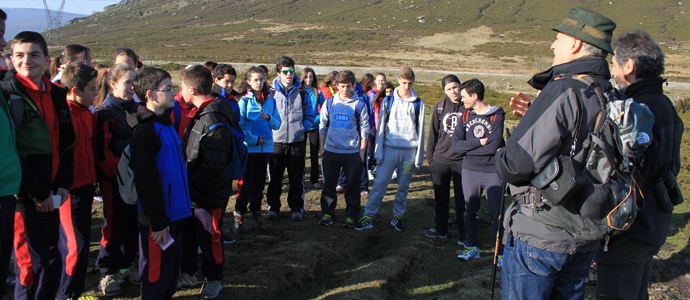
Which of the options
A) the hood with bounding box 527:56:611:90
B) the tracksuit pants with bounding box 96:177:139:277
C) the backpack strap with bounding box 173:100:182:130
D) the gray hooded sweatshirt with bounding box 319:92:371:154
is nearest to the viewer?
the hood with bounding box 527:56:611:90

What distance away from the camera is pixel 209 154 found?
3.39m

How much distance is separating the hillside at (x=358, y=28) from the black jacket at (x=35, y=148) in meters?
57.0

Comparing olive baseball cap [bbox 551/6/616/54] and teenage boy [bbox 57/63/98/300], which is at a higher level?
olive baseball cap [bbox 551/6/616/54]

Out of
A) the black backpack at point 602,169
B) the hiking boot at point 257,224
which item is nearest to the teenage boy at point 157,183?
the hiking boot at point 257,224

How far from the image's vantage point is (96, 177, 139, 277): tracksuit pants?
3713 millimetres

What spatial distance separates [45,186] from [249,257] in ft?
7.06

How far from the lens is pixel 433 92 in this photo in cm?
2644

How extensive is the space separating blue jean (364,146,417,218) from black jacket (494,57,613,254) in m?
3.18

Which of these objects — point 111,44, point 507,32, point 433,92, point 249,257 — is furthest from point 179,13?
point 249,257

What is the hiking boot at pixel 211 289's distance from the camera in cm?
361

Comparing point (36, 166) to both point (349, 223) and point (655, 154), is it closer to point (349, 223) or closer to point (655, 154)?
point (349, 223)

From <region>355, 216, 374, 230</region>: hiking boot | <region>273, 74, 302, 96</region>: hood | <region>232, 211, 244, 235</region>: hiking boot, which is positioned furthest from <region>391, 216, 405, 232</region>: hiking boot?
<region>273, 74, 302, 96</region>: hood

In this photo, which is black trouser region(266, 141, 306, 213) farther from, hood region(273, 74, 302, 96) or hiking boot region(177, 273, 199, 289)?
hiking boot region(177, 273, 199, 289)

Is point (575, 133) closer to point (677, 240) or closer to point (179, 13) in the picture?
point (677, 240)
